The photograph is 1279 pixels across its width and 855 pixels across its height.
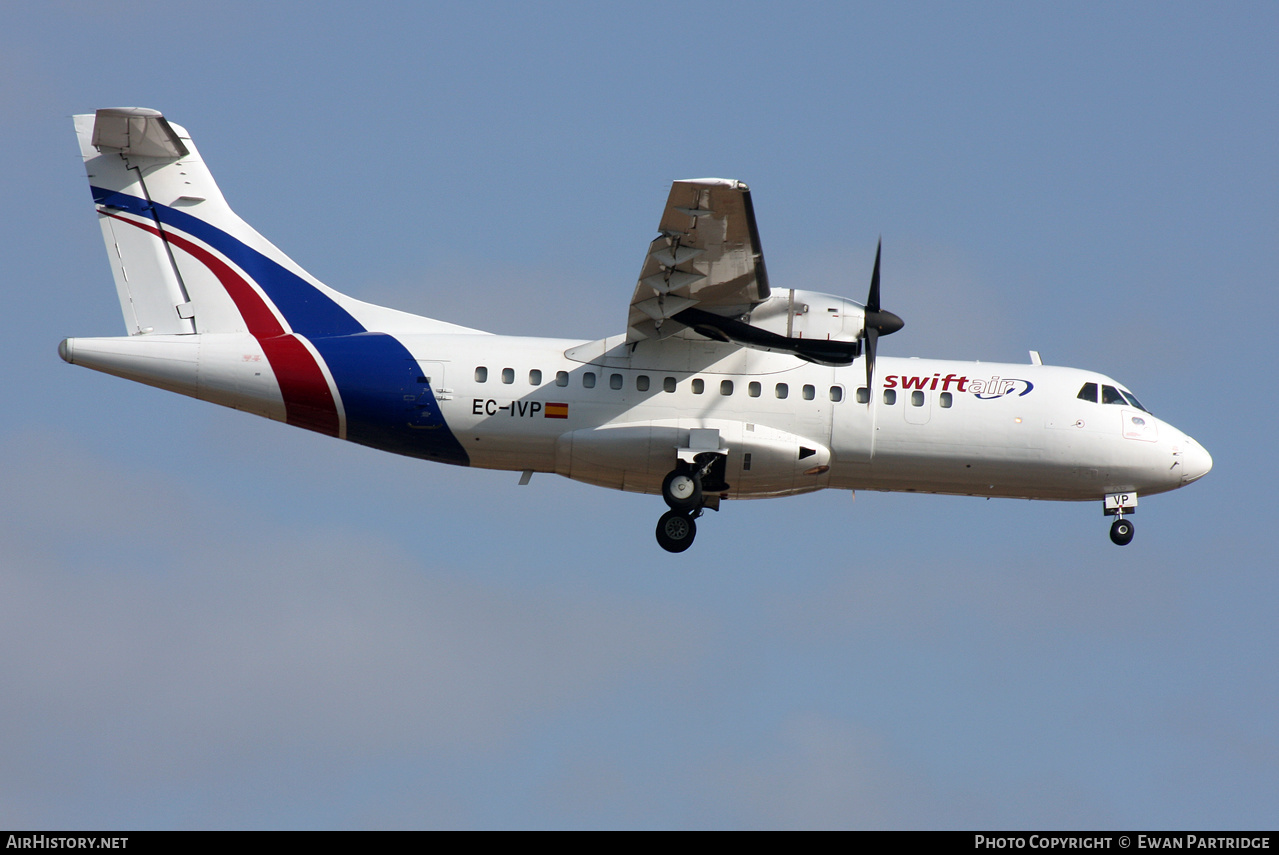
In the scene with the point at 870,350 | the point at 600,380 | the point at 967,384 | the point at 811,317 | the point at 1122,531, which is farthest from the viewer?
the point at 1122,531

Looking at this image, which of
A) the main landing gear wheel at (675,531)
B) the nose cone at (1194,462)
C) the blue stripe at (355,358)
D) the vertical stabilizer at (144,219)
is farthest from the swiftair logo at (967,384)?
the vertical stabilizer at (144,219)

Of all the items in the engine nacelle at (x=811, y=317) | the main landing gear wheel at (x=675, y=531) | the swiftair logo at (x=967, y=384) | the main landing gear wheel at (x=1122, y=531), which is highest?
the engine nacelle at (x=811, y=317)

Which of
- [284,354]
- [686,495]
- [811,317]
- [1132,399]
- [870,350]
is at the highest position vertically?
[811,317]

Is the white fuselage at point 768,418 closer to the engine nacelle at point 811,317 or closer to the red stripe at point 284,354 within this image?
the engine nacelle at point 811,317

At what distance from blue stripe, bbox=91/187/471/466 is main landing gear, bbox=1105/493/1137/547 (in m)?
11.0

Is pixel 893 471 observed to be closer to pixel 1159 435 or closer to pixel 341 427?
pixel 1159 435

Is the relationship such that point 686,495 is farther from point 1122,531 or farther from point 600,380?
point 1122,531

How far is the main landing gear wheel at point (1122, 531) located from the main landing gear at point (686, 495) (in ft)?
22.5

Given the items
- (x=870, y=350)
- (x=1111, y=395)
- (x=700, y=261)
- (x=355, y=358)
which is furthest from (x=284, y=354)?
(x=1111, y=395)

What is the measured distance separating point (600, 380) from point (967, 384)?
6.13 meters

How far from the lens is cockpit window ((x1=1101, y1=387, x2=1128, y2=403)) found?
2534 cm

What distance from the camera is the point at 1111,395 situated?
25422 mm

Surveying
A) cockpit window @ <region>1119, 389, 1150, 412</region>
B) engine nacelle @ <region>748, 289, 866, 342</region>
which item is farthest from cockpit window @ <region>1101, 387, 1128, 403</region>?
engine nacelle @ <region>748, 289, 866, 342</region>

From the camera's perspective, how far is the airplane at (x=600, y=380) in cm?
2328
